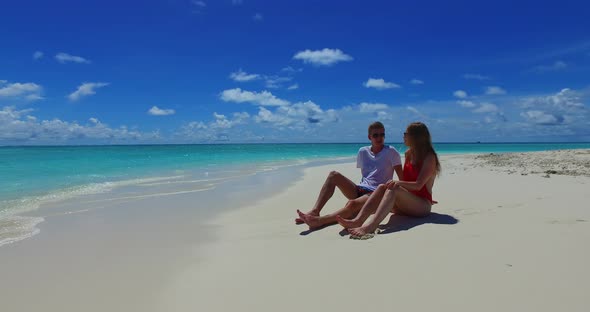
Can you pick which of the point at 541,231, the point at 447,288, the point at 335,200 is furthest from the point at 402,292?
the point at 335,200

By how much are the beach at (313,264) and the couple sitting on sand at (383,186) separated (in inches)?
7.1

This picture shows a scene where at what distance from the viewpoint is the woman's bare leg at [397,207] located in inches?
176

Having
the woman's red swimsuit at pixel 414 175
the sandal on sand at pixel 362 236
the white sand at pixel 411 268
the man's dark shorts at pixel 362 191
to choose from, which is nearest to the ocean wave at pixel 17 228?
the white sand at pixel 411 268

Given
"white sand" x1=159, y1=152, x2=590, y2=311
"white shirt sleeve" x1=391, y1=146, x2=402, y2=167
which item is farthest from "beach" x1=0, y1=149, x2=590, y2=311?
"white shirt sleeve" x1=391, y1=146, x2=402, y2=167

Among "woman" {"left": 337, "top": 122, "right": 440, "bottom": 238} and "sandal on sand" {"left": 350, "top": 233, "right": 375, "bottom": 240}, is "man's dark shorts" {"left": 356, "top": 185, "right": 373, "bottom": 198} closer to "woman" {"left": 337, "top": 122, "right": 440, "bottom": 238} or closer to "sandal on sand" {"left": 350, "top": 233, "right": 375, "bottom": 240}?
"woman" {"left": 337, "top": 122, "right": 440, "bottom": 238}

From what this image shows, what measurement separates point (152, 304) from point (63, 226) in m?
3.88

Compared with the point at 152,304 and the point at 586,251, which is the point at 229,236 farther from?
the point at 586,251

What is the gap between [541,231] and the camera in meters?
4.00

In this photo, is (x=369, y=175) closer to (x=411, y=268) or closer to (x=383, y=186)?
(x=383, y=186)

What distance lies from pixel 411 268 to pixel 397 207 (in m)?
1.88

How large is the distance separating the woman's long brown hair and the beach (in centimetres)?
85

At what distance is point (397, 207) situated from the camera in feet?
16.7

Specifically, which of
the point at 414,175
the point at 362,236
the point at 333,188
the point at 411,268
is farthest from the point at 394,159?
the point at 411,268

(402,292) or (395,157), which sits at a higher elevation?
(395,157)
